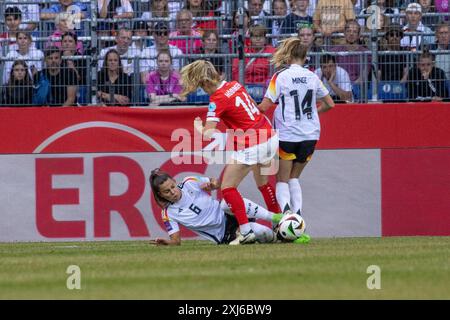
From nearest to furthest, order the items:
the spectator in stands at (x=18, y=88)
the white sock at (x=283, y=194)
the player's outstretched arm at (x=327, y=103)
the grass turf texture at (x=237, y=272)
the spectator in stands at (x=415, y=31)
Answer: the grass turf texture at (x=237, y=272) → the white sock at (x=283, y=194) → the player's outstretched arm at (x=327, y=103) → the spectator in stands at (x=415, y=31) → the spectator in stands at (x=18, y=88)

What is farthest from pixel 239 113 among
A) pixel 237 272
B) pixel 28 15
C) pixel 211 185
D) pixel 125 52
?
pixel 28 15

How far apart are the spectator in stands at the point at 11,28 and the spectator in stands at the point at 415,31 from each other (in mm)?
5811

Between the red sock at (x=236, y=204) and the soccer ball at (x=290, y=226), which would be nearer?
the red sock at (x=236, y=204)

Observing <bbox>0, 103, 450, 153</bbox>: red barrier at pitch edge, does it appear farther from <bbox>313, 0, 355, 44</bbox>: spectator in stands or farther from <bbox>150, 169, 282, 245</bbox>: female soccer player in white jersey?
<bbox>150, 169, 282, 245</bbox>: female soccer player in white jersey

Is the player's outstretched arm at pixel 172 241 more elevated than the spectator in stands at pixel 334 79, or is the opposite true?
the spectator in stands at pixel 334 79

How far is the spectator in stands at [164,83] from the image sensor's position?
53.9ft

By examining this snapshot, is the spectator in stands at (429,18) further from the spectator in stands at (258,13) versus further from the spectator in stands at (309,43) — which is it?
the spectator in stands at (258,13)

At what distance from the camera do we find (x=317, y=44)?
53.7 feet

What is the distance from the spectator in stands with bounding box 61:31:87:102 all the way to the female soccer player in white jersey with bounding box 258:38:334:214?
4.14 m

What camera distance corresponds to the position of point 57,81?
54.5ft

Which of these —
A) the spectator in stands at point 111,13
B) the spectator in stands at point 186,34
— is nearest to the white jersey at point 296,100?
the spectator in stands at point 186,34

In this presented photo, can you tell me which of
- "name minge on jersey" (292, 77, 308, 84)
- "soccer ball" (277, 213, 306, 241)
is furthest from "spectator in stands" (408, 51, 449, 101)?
"soccer ball" (277, 213, 306, 241)

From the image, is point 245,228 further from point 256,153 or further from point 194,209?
point 256,153
